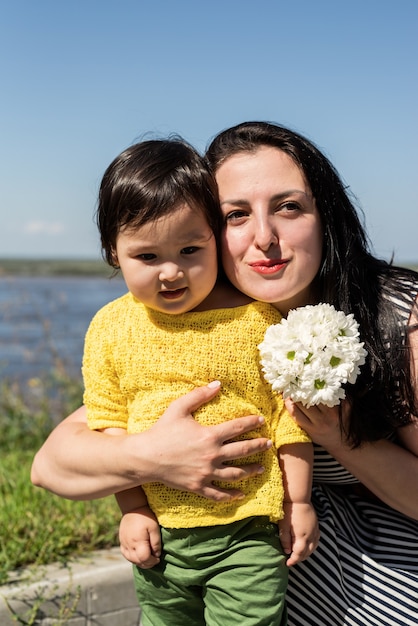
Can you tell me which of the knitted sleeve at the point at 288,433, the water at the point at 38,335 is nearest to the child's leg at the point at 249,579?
the knitted sleeve at the point at 288,433

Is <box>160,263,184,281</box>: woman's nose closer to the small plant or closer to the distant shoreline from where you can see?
the small plant

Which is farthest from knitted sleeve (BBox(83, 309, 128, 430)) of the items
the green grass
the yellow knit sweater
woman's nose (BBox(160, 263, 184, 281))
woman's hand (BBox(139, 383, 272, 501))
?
the green grass

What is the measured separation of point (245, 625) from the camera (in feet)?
7.23

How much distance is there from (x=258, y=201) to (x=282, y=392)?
582 millimetres

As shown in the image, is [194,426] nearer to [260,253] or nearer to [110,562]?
[260,253]

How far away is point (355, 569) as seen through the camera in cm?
247

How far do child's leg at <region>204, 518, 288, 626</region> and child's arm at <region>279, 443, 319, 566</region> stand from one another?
4cm

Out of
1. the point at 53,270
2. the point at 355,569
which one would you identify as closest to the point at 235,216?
the point at 355,569

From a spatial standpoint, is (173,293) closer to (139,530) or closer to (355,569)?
(139,530)

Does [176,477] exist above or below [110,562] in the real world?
above

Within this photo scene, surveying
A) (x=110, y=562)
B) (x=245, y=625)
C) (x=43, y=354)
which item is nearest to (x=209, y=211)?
(x=245, y=625)

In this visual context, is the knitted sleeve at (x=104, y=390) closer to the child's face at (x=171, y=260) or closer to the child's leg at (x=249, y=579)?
the child's face at (x=171, y=260)

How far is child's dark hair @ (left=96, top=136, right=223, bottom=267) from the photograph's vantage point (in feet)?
7.20

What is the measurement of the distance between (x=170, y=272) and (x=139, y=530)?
795mm
